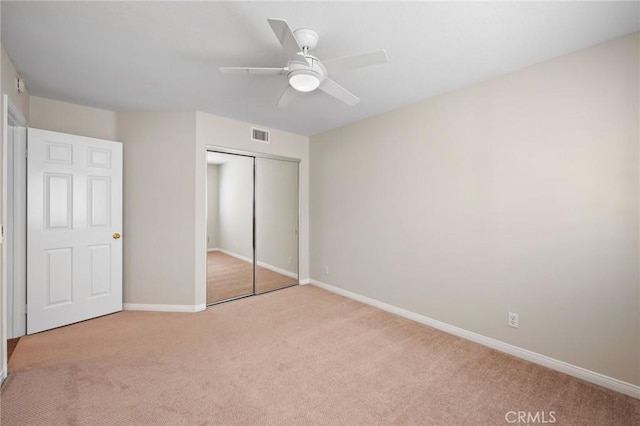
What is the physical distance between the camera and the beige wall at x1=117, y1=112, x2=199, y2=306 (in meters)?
3.46

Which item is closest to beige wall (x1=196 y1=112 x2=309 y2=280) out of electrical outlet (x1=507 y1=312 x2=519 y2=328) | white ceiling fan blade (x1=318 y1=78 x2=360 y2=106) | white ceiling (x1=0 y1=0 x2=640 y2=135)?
white ceiling (x1=0 y1=0 x2=640 y2=135)

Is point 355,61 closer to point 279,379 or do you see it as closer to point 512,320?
point 279,379

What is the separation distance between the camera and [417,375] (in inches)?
85.9

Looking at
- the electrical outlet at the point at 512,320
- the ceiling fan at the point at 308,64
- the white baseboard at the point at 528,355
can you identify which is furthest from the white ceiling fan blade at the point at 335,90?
the white baseboard at the point at 528,355

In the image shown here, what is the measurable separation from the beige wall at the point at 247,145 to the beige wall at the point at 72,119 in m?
1.07

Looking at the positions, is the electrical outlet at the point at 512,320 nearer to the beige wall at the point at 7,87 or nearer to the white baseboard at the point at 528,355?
the white baseboard at the point at 528,355

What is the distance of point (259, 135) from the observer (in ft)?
13.4

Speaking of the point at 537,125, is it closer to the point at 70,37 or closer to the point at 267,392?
the point at 267,392

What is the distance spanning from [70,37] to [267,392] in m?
2.87

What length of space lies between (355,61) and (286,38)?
1.53 feet

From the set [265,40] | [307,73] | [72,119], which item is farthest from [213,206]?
[307,73]

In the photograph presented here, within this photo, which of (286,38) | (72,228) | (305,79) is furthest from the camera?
(72,228)

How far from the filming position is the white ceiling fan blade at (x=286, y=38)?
1.42m

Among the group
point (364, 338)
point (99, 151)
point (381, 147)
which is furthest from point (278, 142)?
point (364, 338)
